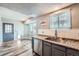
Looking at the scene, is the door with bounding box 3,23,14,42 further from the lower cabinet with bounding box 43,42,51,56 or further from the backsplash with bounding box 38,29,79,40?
the lower cabinet with bounding box 43,42,51,56

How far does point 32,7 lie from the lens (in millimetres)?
2213

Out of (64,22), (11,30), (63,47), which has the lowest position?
(63,47)

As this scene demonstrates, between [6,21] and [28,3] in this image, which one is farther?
[6,21]

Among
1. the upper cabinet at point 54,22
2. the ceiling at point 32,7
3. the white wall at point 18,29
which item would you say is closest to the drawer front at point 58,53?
the upper cabinet at point 54,22

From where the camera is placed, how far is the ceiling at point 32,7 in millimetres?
1988

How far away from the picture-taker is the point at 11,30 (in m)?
2.25

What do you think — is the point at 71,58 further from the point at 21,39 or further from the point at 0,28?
the point at 0,28

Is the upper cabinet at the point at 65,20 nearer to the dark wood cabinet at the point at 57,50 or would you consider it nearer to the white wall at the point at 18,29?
the dark wood cabinet at the point at 57,50

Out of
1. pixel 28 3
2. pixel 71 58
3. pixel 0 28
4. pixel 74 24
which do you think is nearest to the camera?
pixel 71 58

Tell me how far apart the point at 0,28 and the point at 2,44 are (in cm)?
36

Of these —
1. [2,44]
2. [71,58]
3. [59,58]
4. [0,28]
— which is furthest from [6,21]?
[71,58]

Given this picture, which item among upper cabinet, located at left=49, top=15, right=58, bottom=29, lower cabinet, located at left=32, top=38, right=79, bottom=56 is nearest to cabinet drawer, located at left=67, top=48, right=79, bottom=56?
lower cabinet, located at left=32, top=38, right=79, bottom=56

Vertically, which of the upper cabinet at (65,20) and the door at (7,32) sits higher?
the upper cabinet at (65,20)

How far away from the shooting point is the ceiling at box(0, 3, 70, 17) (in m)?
1.99
